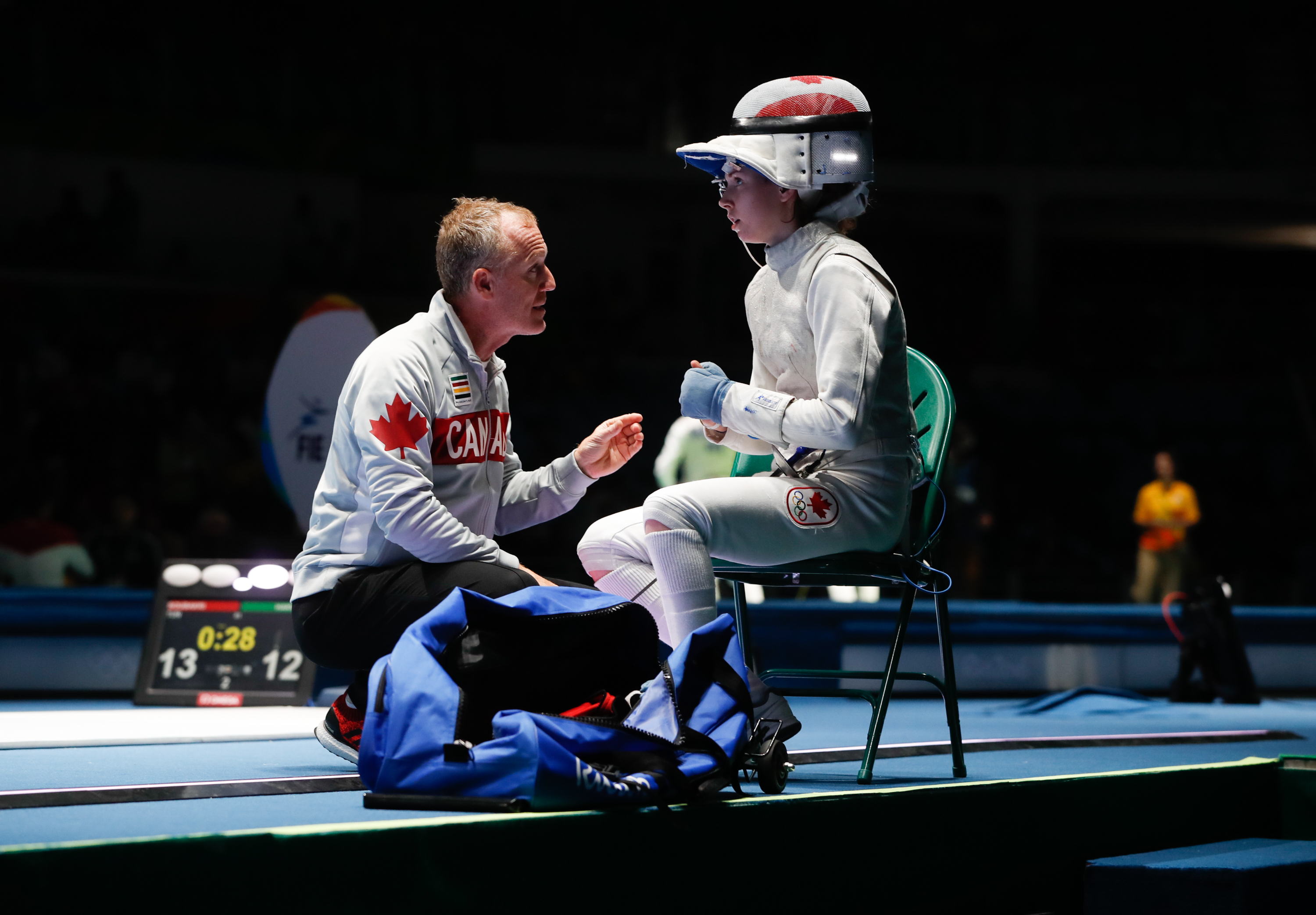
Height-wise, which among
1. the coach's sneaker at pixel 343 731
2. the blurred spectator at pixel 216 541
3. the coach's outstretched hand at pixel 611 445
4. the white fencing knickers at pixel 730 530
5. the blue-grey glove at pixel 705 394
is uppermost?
the blue-grey glove at pixel 705 394

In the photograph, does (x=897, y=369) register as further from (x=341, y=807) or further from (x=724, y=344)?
(x=724, y=344)

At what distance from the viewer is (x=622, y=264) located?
17.5 meters

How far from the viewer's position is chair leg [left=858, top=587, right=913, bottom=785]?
8.43 feet

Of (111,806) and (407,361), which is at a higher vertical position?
(407,361)

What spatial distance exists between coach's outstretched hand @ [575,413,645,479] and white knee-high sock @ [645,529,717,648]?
418mm

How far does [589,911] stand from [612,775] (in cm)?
Result: 19

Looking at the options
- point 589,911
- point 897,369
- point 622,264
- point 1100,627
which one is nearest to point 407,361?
point 897,369

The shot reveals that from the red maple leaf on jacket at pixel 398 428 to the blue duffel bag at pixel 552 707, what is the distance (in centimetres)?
41

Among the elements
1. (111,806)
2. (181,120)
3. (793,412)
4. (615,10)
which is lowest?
(111,806)

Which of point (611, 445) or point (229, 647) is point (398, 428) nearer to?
point (611, 445)

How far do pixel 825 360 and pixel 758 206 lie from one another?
0.37m

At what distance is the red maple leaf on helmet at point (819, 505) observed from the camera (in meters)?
2.50

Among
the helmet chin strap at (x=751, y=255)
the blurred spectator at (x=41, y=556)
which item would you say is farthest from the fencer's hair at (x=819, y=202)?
the blurred spectator at (x=41, y=556)

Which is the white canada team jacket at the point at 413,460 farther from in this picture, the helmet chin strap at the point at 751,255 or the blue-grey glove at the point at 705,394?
the helmet chin strap at the point at 751,255
